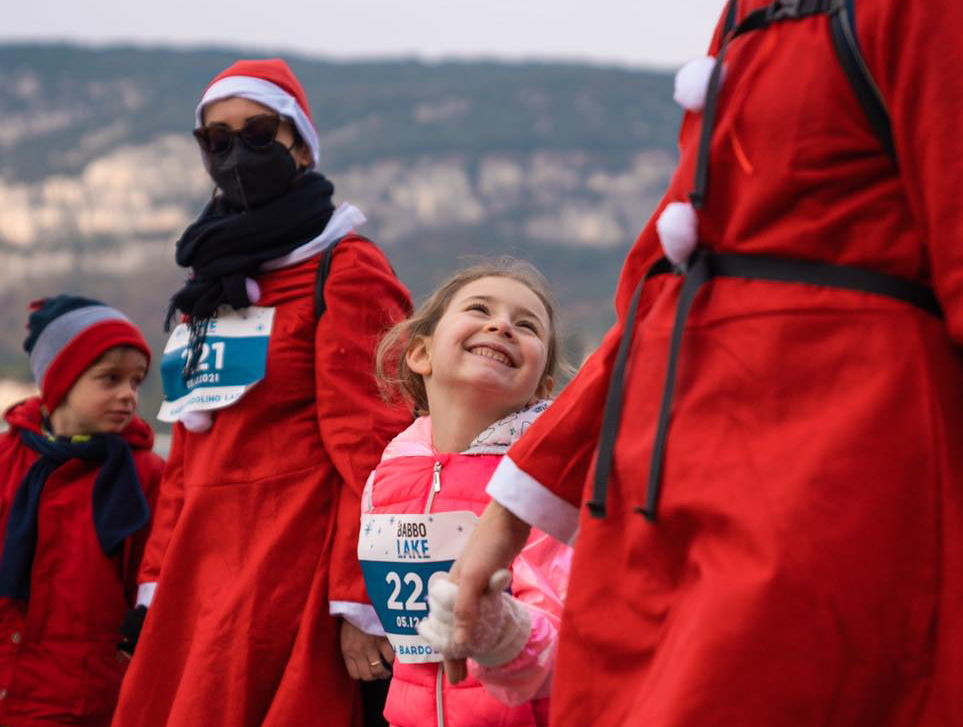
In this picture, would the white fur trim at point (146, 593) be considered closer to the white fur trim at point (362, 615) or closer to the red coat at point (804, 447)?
the white fur trim at point (362, 615)

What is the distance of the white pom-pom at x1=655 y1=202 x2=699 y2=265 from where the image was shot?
1709mm

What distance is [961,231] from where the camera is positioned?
1518 mm

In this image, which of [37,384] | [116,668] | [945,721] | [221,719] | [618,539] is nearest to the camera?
[945,721]

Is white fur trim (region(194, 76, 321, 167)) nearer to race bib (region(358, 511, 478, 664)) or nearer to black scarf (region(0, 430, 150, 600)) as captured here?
black scarf (region(0, 430, 150, 600))

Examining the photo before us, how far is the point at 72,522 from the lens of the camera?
153 inches

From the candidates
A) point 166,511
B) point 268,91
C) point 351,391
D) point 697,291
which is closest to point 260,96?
point 268,91

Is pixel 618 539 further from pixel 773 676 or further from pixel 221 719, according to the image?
pixel 221 719

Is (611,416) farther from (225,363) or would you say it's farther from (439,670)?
(225,363)

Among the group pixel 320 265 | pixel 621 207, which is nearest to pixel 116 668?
pixel 320 265

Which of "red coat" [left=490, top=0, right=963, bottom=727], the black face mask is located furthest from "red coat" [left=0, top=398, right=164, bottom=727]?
"red coat" [left=490, top=0, right=963, bottom=727]

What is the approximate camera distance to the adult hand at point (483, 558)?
186 centimetres

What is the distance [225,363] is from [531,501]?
151cm

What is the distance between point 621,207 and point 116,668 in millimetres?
59740

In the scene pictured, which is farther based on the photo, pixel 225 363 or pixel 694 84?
pixel 225 363
